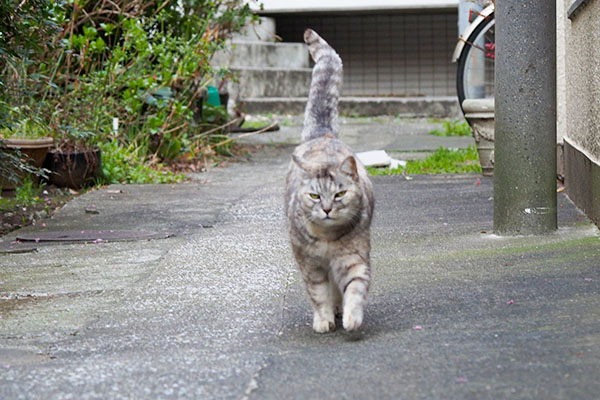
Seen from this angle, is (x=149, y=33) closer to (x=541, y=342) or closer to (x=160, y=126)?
(x=160, y=126)

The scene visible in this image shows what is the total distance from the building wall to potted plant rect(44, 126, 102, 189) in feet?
28.0

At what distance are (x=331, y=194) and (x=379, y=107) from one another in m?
11.8

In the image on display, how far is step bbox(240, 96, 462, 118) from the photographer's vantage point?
48.7 ft

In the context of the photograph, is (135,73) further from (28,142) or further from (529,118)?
(529,118)

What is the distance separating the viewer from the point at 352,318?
10.4ft

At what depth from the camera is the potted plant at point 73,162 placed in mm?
7566

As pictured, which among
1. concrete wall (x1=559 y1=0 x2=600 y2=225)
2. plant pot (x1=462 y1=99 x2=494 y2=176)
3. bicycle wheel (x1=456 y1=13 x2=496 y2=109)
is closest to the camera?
concrete wall (x1=559 y1=0 x2=600 y2=225)

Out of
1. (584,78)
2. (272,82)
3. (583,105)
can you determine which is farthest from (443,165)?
(272,82)

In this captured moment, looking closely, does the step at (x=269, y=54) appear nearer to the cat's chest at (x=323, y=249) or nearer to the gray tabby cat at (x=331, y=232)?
the gray tabby cat at (x=331, y=232)

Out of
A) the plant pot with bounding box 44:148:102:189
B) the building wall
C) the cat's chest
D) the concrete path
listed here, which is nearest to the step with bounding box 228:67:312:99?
the building wall

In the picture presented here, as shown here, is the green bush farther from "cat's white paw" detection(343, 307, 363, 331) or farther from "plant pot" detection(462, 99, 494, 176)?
"cat's white paw" detection(343, 307, 363, 331)

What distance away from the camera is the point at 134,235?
5.63m

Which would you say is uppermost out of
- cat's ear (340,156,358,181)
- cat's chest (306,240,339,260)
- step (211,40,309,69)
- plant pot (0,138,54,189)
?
step (211,40,309,69)

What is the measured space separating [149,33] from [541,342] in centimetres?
773
